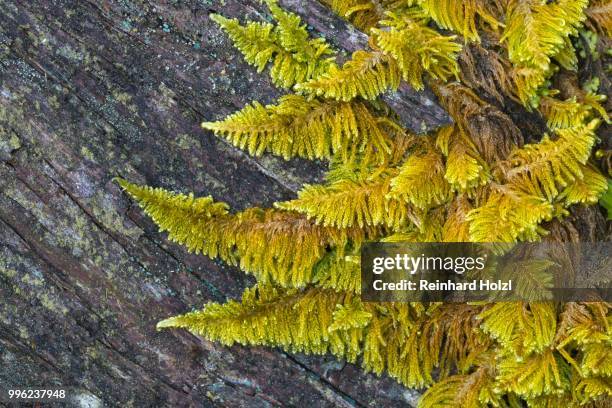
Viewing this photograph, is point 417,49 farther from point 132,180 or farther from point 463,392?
point 463,392

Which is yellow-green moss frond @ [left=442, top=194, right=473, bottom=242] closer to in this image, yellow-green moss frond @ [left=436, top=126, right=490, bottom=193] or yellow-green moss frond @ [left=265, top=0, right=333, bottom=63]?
yellow-green moss frond @ [left=436, top=126, right=490, bottom=193]

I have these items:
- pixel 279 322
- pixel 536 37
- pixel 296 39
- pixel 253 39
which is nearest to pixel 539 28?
pixel 536 37

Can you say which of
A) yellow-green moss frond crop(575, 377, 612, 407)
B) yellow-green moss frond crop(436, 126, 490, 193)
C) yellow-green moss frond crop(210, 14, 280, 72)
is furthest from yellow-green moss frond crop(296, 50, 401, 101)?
yellow-green moss frond crop(575, 377, 612, 407)

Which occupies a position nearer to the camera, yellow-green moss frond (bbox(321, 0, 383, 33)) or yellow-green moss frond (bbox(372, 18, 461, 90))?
yellow-green moss frond (bbox(372, 18, 461, 90))

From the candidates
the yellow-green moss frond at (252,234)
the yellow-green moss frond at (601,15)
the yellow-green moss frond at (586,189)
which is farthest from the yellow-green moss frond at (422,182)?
the yellow-green moss frond at (601,15)

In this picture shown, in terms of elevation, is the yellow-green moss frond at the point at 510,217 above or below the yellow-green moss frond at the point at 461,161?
below

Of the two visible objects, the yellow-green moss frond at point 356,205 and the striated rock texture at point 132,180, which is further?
the striated rock texture at point 132,180

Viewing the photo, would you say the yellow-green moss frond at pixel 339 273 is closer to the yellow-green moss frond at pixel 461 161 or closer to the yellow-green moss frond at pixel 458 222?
the yellow-green moss frond at pixel 458 222

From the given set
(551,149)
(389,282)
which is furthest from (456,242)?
(551,149)
